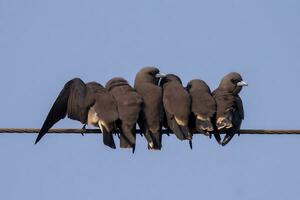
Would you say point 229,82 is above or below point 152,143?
above

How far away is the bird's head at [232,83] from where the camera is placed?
37.4ft

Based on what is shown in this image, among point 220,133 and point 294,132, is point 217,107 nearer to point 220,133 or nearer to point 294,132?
point 220,133

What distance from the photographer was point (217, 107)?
10.4m

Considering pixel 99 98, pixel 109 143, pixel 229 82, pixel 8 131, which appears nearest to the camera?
pixel 8 131

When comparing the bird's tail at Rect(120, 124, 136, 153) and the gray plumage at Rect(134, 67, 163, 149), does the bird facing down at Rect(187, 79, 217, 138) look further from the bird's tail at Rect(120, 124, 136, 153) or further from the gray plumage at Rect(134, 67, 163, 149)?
the bird's tail at Rect(120, 124, 136, 153)

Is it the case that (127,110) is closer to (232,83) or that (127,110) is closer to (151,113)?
(151,113)

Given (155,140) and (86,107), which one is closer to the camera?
(155,140)

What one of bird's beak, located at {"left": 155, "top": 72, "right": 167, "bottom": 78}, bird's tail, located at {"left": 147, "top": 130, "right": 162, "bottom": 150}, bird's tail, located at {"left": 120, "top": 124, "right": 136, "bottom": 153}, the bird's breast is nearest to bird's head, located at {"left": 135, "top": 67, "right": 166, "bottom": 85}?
bird's beak, located at {"left": 155, "top": 72, "right": 167, "bottom": 78}

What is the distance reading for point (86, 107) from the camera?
10148 millimetres

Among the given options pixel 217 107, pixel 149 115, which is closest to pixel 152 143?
pixel 149 115

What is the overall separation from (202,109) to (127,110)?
95 centimetres

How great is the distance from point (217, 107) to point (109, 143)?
5.09 feet

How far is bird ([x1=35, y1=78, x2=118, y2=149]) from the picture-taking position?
9742mm

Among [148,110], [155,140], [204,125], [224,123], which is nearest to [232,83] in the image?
[224,123]
